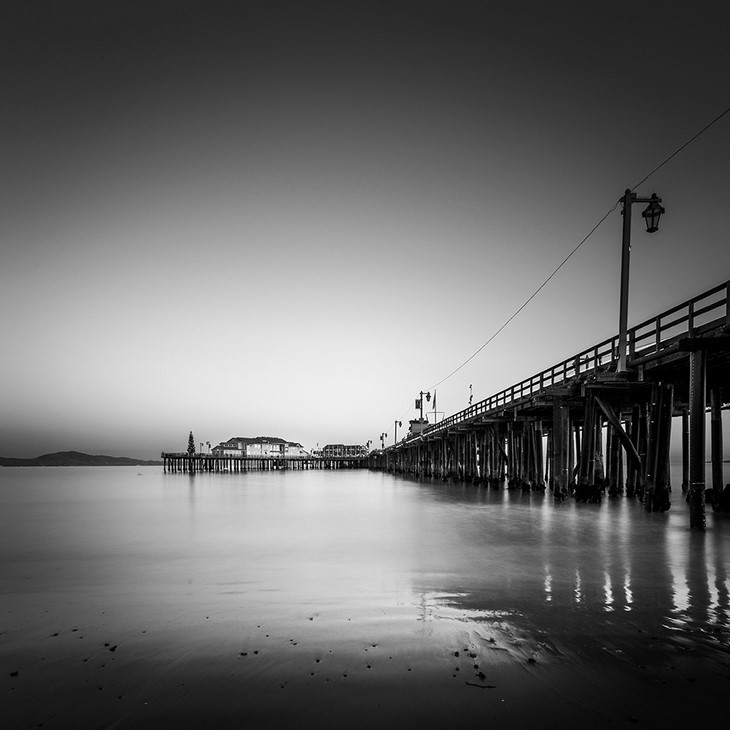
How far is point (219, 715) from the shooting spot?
3.37 metres

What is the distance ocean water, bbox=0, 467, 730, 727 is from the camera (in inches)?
140

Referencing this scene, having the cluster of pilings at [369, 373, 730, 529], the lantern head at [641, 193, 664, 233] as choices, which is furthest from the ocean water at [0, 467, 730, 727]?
the lantern head at [641, 193, 664, 233]

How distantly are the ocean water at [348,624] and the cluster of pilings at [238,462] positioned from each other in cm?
8560

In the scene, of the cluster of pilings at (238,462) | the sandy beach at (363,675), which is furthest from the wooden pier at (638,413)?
the cluster of pilings at (238,462)

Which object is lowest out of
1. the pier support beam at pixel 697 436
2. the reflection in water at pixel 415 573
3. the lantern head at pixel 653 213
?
the reflection in water at pixel 415 573

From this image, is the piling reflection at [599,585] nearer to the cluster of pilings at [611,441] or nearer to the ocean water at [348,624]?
the ocean water at [348,624]

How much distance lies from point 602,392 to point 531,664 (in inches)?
593

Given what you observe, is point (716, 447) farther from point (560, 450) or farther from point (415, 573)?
point (415, 573)

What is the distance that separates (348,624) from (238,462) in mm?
115863

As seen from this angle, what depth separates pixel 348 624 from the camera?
5266 mm

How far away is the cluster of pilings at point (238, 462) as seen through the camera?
327ft

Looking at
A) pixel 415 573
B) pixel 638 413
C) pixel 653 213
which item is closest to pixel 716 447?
pixel 638 413

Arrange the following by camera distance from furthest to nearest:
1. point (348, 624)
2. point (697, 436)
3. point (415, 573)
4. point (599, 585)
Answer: point (697, 436) → point (415, 573) → point (599, 585) → point (348, 624)

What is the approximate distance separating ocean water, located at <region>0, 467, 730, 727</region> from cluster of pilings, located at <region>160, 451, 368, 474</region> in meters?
85.6
